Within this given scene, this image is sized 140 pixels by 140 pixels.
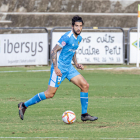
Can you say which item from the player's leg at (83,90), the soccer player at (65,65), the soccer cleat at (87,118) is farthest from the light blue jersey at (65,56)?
the soccer cleat at (87,118)

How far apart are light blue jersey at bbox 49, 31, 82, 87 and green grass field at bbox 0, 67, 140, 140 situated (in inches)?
33.2

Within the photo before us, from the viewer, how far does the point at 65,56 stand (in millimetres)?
8062

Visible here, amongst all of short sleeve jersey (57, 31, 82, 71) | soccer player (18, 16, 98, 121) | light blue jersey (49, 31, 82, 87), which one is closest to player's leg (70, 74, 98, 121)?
soccer player (18, 16, 98, 121)

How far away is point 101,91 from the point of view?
12.9m

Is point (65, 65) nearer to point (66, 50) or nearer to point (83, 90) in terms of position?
point (66, 50)

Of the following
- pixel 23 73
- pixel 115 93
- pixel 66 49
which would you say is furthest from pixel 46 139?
pixel 23 73

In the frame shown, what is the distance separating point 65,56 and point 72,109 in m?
1.93

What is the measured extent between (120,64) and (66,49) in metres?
15.0

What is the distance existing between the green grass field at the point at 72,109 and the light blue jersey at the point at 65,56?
843 millimetres

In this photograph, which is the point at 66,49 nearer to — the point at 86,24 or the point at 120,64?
the point at 120,64

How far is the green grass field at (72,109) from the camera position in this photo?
676 cm

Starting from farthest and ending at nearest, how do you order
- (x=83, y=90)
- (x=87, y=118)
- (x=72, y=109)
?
1. (x=72, y=109)
2. (x=83, y=90)
3. (x=87, y=118)

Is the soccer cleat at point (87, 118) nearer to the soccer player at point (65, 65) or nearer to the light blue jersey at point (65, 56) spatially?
the soccer player at point (65, 65)

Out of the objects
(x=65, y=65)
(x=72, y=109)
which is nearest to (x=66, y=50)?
(x=65, y=65)
